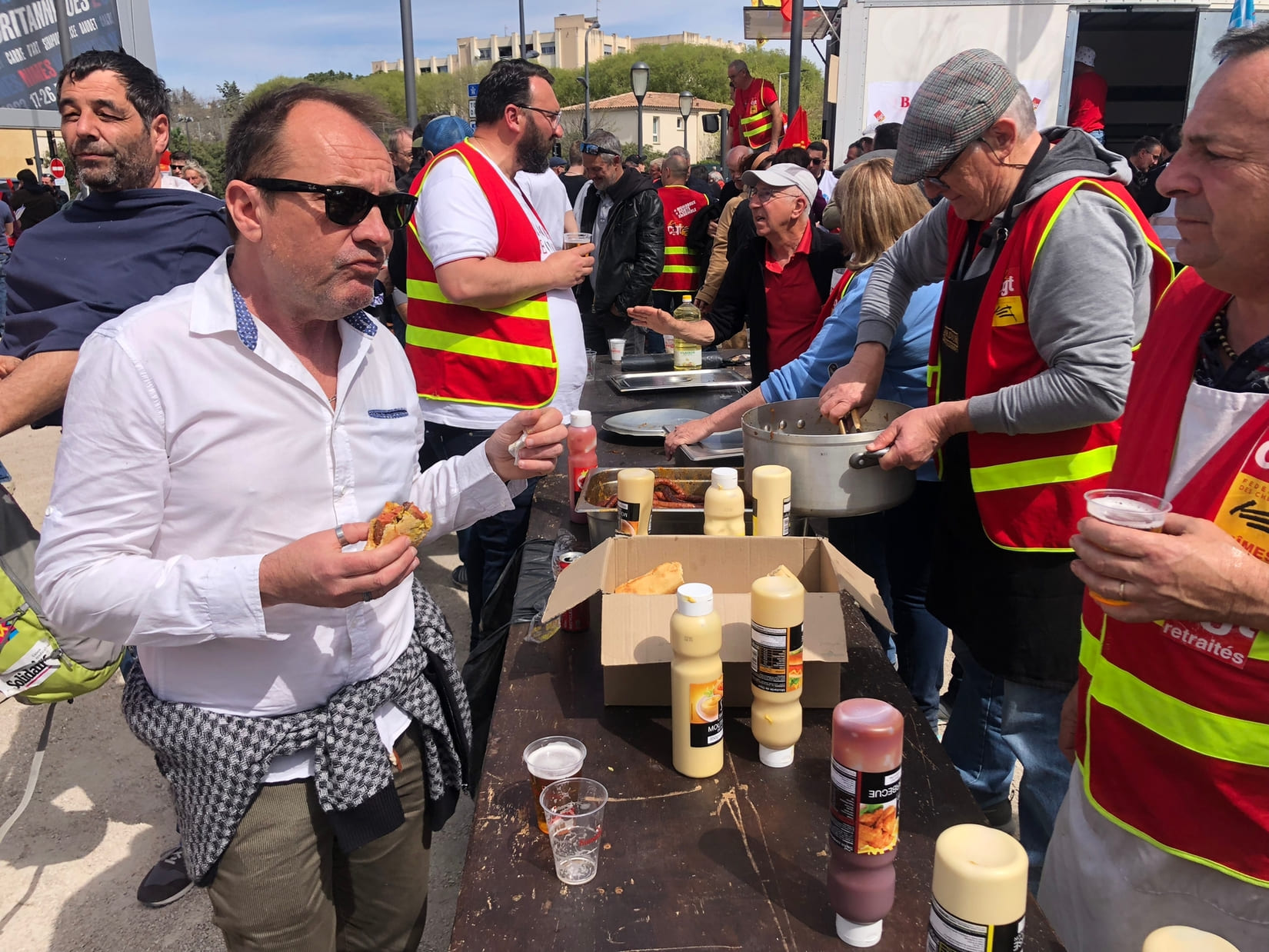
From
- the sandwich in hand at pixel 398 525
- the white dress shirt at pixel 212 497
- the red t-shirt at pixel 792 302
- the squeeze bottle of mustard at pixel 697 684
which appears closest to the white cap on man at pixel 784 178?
the red t-shirt at pixel 792 302

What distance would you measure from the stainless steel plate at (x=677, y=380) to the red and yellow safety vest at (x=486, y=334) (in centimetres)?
104

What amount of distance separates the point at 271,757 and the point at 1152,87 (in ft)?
45.4

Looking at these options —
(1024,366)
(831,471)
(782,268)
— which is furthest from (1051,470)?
(782,268)

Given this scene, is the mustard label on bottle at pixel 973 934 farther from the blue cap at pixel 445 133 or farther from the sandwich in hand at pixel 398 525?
the blue cap at pixel 445 133

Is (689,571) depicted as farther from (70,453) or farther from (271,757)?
(70,453)

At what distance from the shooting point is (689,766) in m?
1.52

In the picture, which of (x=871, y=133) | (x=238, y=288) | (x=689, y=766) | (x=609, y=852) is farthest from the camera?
(x=871, y=133)

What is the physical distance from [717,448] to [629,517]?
961 millimetres

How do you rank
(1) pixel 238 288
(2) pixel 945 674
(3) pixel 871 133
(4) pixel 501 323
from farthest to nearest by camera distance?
1. (3) pixel 871 133
2. (2) pixel 945 674
3. (4) pixel 501 323
4. (1) pixel 238 288

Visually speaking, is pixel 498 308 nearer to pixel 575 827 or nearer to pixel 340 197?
pixel 340 197

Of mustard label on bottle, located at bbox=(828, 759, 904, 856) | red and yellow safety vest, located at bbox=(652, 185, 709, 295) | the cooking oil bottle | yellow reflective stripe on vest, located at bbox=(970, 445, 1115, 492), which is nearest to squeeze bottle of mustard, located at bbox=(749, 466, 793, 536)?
yellow reflective stripe on vest, located at bbox=(970, 445, 1115, 492)

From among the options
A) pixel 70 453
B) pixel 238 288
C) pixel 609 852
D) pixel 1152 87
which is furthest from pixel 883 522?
pixel 1152 87

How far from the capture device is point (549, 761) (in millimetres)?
1514

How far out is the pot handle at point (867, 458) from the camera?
2.16 m
